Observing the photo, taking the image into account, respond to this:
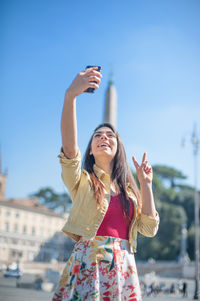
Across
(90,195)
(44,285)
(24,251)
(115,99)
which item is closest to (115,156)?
(90,195)

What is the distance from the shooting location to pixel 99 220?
244 cm

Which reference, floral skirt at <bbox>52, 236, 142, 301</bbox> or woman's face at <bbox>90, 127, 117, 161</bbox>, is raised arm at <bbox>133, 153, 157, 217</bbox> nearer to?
woman's face at <bbox>90, 127, 117, 161</bbox>

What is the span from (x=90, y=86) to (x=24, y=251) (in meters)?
58.3

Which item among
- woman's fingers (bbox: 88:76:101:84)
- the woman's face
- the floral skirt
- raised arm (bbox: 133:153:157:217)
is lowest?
the floral skirt

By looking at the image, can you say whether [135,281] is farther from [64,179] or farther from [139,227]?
[64,179]

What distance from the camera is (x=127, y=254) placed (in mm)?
2445

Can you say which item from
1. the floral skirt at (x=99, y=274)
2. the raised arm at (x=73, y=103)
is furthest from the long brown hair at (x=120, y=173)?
the raised arm at (x=73, y=103)

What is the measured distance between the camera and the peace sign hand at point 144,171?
2809 millimetres

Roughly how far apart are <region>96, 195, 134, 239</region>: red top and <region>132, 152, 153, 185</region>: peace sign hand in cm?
29

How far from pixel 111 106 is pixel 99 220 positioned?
32335mm

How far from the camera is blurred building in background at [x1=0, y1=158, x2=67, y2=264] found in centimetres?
5472

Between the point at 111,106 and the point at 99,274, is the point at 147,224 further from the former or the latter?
the point at 111,106

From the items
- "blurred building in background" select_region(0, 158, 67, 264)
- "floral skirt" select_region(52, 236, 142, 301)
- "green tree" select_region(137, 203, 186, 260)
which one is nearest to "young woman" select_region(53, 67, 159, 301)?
Answer: "floral skirt" select_region(52, 236, 142, 301)

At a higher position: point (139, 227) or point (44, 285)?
point (139, 227)
